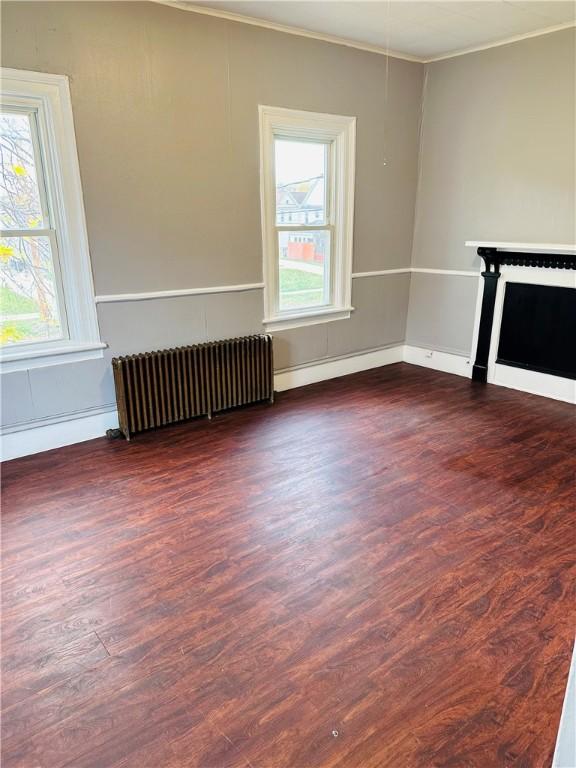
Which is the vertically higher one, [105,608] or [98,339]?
[98,339]

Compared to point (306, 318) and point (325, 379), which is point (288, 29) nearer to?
point (306, 318)

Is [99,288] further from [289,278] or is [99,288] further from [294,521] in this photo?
[294,521]

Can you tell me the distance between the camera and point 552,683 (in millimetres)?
1833

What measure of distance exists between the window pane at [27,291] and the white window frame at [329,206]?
1.72 meters

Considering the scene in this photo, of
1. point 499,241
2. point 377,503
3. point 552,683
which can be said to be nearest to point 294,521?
point 377,503

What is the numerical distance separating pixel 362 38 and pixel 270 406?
10.5 ft

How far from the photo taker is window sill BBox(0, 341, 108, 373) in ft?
11.0

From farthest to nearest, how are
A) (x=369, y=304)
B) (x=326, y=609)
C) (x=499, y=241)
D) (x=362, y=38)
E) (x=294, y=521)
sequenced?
(x=369, y=304) < (x=499, y=241) < (x=362, y=38) < (x=294, y=521) < (x=326, y=609)

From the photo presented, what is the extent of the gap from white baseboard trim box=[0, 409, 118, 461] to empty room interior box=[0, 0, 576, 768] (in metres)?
0.02

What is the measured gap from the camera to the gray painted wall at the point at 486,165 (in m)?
4.17

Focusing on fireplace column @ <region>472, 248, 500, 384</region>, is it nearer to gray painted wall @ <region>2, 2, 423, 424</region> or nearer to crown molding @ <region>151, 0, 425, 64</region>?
gray painted wall @ <region>2, 2, 423, 424</region>

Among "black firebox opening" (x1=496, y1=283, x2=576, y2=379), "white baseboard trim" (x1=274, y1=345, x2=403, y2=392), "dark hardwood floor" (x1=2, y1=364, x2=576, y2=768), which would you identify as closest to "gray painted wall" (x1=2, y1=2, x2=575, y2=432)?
"white baseboard trim" (x1=274, y1=345, x2=403, y2=392)

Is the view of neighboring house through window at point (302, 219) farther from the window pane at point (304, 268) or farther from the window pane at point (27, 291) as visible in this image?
the window pane at point (27, 291)

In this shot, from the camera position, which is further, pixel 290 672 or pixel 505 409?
pixel 505 409
